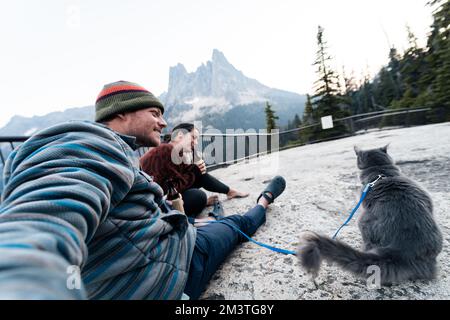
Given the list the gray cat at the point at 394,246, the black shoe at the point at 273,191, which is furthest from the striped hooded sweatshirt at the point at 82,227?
the black shoe at the point at 273,191

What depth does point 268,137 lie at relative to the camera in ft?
40.5

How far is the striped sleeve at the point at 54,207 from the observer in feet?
1.42

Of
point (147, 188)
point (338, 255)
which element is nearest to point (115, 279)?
point (147, 188)

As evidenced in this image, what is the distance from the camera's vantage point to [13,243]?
0.46 meters

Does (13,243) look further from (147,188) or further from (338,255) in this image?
(338,255)

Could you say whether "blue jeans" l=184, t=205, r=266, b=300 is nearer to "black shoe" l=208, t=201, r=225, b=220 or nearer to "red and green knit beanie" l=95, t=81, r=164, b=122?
"black shoe" l=208, t=201, r=225, b=220

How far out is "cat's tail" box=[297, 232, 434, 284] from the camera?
44.0 inches

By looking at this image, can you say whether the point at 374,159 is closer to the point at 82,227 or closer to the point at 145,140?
the point at 145,140

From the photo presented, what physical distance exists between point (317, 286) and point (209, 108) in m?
157

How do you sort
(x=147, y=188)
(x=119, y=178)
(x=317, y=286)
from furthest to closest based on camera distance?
(x=317, y=286)
(x=147, y=188)
(x=119, y=178)

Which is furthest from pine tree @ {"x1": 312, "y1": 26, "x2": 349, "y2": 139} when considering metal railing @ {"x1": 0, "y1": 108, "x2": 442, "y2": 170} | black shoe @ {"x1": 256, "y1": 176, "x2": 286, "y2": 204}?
black shoe @ {"x1": 256, "y1": 176, "x2": 286, "y2": 204}

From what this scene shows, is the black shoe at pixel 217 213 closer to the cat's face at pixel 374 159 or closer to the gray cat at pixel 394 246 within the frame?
the gray cat at pixel 394 246
